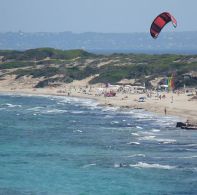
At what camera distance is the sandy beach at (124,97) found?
88.6 meters

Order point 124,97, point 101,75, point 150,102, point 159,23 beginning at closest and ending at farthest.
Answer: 1. point 159,23
2. point 150,102
3. point 124,97
4. point 101,75

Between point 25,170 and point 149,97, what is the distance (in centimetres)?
5313

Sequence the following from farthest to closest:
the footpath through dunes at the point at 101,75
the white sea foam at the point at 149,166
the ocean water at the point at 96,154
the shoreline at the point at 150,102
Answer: the footpath through dunes at the point at 101,75 < the shoreline at the point at 150,102 < the white sea foam at the point at 149,166 < the ocean water at the point at 96,154

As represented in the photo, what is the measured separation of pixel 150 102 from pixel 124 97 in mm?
9789

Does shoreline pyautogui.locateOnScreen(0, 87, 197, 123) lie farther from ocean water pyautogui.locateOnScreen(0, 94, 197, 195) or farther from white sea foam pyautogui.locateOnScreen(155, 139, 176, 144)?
white sea foam pyautogui.locateOnScreen(155, 139, 176, 144)

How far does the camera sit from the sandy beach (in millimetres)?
88562

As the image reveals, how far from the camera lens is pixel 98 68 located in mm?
140750

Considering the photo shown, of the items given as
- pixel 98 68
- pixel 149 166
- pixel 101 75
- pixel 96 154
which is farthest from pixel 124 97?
pixel 149 166

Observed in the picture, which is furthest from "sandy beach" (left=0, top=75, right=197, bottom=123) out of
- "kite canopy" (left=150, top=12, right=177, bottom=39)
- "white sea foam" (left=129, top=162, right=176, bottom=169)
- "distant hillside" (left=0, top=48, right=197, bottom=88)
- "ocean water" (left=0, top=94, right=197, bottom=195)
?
"white sea foam" (left=129, top=162, right=176, bottom=169)

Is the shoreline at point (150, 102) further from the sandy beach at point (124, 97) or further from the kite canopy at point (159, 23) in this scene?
the kite canopy at point (159, 23)

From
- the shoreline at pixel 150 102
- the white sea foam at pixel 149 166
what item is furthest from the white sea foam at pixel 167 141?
the shoreline at pixel 150 102

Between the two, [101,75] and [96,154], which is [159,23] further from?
[101,75]

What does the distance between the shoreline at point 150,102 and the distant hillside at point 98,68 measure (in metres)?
10.1

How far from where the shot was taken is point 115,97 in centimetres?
10831
